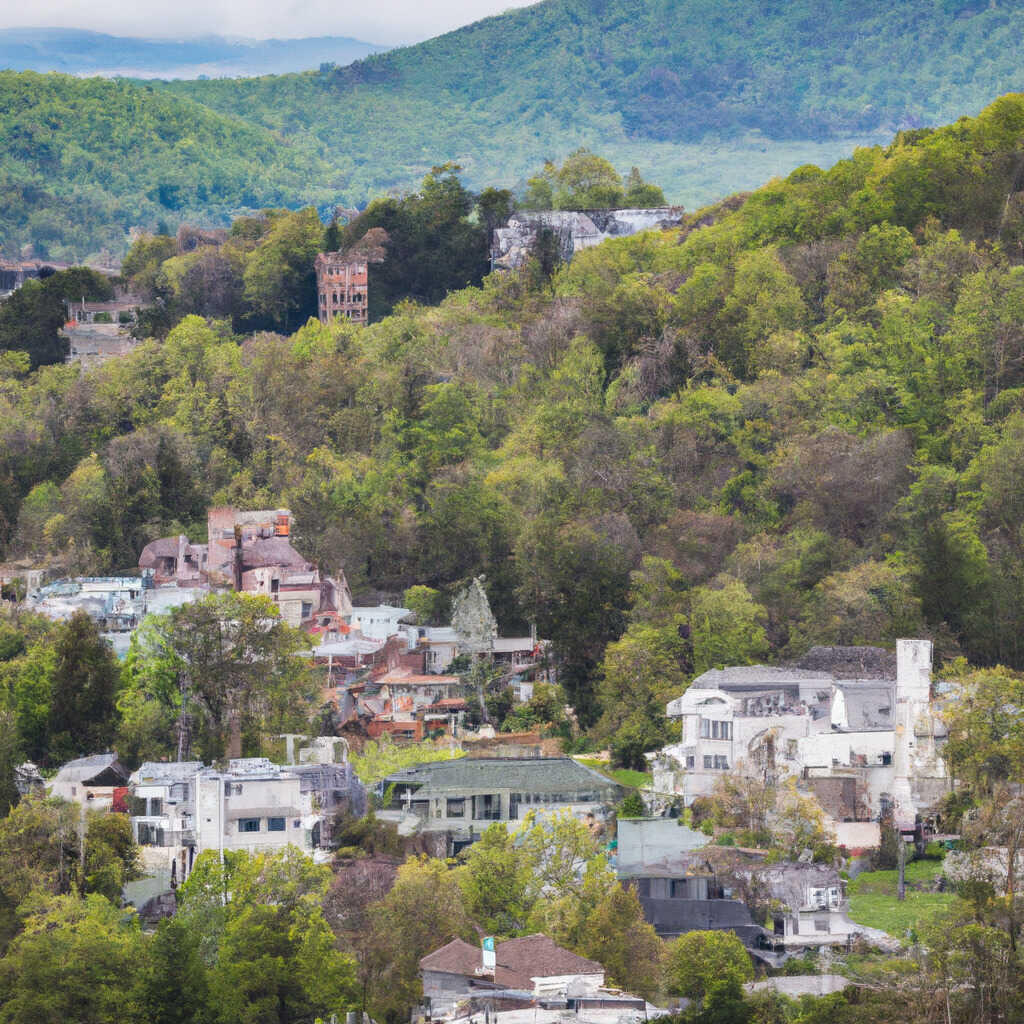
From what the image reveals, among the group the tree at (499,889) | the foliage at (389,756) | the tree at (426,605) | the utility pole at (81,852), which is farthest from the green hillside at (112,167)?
the tree at (499,889)

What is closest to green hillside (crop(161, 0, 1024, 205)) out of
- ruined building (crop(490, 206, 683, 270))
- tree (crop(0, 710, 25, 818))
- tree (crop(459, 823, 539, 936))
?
ruined building (crop(490, 206, 683, 270))

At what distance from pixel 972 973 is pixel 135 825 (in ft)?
50.6

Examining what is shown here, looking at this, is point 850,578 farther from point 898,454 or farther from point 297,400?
point 297,400

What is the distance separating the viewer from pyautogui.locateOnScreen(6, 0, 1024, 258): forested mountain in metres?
133

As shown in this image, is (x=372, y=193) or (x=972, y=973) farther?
(x=372, y=193)

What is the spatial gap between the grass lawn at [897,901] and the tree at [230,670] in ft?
41.0

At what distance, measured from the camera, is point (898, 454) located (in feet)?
175

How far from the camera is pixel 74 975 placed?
35469 mm

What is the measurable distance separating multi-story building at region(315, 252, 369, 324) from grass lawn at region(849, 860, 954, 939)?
3876cm

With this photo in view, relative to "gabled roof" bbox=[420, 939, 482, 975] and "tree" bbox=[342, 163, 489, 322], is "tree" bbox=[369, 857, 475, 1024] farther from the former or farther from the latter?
"tree" bbox=[342, 163, 489, 322]

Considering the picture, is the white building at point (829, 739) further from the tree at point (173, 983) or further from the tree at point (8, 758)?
the tree at point (8, 758)

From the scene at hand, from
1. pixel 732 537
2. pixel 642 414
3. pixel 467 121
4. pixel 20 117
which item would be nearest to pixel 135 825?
pixel 732 537

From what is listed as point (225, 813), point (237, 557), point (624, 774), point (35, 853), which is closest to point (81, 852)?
point (35, 853)

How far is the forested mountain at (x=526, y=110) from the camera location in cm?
13300
